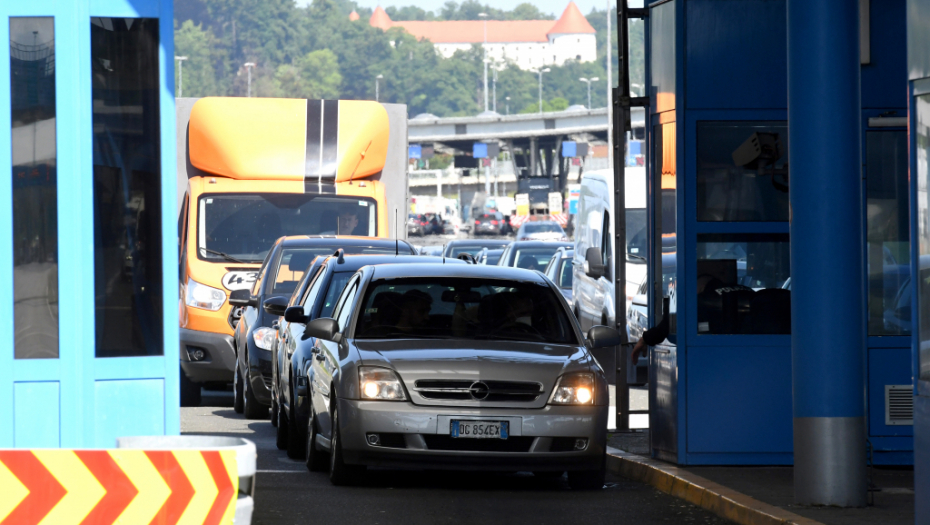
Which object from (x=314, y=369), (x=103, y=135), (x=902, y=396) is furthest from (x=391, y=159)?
(x=103, y=135)

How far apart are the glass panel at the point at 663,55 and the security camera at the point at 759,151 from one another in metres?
0.53

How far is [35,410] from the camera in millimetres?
5691

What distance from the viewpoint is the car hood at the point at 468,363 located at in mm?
9141

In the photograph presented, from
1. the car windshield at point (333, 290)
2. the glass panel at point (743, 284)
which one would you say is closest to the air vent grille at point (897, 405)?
the glass panel at point (743, 284)

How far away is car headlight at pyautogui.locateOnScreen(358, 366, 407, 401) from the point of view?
914 centimetres

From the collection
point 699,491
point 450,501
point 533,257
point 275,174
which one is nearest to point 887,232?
point 699,491

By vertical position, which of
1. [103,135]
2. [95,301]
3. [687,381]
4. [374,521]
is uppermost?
[103,135]

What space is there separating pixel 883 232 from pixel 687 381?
1.62 metres

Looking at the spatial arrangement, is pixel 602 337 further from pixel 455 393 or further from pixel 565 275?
pixel 565 275

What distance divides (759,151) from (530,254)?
17540mm

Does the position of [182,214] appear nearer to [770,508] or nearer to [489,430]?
[489,430]

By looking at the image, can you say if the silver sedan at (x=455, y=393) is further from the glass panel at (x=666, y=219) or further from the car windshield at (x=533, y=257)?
the car windshield at (x=533, y=257)

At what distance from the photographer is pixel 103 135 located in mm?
5754

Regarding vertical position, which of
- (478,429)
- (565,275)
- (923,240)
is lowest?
(478,429)
